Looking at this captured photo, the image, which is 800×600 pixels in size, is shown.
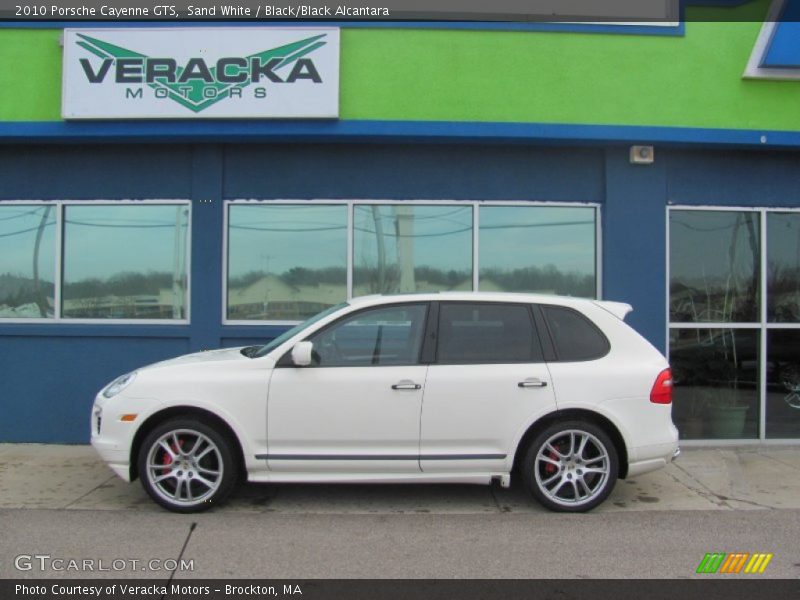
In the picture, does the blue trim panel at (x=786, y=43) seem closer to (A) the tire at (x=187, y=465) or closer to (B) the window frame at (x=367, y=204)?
(B) the window frame at (x=367, y=204)

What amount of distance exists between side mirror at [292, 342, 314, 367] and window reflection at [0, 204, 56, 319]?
4.43 meters

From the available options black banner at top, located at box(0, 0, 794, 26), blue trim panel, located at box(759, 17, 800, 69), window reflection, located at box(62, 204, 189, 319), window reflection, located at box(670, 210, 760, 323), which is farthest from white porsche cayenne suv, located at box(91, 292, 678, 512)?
blue trim panel, located at box(759, 17, 800, 69)

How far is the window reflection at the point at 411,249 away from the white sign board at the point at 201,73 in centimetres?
137

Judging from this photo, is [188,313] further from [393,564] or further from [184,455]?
[393,564]

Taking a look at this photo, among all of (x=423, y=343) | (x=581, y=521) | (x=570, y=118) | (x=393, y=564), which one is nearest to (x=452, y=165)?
(x=570, y=118)

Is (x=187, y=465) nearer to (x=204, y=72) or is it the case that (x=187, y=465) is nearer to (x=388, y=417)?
(x=388, y=417)

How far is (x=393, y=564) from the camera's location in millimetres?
4730

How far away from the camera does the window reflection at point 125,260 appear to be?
857 cm

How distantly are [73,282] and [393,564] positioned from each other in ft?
18.8

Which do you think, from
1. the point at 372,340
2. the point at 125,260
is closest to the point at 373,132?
the point at 372,340

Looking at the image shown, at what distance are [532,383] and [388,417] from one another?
114 cm

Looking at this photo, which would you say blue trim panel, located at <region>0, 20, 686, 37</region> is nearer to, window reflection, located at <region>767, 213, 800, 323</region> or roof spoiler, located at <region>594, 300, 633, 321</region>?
window reflection, located at <region>767, 213, 800, 323</region>

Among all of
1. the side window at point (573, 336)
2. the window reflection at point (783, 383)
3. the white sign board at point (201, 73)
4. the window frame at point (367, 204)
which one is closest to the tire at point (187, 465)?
the side window at point (573, 336)

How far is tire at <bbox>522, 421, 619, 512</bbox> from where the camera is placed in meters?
5.71
